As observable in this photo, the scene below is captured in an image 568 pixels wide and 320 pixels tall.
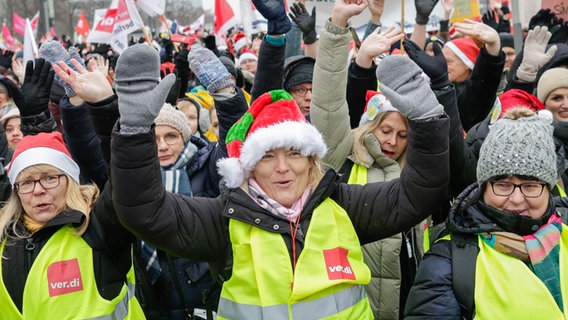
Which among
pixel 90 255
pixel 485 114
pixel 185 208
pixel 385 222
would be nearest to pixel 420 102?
pixel 385 222

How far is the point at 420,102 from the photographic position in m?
2.54

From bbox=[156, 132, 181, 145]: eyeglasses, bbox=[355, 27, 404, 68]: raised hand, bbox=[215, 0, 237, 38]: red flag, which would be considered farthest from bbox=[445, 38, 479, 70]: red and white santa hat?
bbox=[215, 0, 237, 38]: red flag

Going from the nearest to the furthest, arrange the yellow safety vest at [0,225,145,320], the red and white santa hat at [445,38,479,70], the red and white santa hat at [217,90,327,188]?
the red and white santa hat at [217,90,327,188]
the yellow safety vest at [0,225,145,320]
the red and white santa hat at [445,38,479,70]

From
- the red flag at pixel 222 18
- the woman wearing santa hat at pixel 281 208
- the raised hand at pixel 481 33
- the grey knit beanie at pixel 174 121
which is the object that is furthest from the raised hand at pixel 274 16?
the red flag at pixel 222 18

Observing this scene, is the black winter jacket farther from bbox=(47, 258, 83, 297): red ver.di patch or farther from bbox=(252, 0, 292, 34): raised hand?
bbox=(252, 0, 292, 34): raised hand

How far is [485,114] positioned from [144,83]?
104 inches

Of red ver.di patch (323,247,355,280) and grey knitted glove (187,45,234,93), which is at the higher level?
grey knitted glove (187,45,234,93)

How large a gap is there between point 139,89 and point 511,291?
1.61 meters

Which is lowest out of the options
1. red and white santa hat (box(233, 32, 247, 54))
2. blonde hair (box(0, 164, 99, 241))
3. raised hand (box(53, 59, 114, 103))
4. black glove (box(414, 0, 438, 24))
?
red and white santa hat (box(233, 32, 247, 54))

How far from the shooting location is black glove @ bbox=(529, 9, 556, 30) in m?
5.84

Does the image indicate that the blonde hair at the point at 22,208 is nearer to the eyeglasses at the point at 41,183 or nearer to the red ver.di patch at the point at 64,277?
the eyeglasses at the point at 41,183

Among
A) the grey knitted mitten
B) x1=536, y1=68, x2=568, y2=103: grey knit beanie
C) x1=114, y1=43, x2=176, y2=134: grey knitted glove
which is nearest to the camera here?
x1=114, y1=43, x2=176, y2=134: grey knitted glove

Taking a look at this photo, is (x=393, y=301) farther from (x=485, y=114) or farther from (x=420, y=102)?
(x=485, y=114)

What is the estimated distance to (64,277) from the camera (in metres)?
3.03
